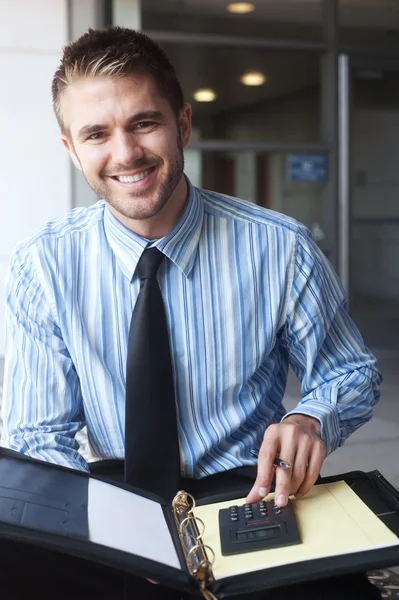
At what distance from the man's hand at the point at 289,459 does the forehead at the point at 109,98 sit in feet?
2.43

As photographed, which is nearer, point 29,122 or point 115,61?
point 115,61

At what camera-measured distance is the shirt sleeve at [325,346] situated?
1.66 meters

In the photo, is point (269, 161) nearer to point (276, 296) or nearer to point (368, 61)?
point (368, 61)

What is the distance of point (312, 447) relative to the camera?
1.40 meters

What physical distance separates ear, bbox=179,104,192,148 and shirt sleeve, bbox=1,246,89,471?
47cm

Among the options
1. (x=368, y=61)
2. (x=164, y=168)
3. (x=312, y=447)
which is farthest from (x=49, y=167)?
(x=312, y=447)

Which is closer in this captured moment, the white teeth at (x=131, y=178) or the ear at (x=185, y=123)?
the white teeth at (x=131, y=178)

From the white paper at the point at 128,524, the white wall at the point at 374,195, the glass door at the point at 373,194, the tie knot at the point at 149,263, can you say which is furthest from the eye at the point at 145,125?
the white wall at the point at 374,195

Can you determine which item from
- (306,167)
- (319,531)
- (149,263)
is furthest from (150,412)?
(306,167)

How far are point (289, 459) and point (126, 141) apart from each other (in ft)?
2.54

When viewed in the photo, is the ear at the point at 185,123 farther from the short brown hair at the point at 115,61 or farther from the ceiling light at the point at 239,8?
the ceiling light at the point at 239,8

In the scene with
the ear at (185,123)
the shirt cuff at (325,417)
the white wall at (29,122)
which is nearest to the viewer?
the shirt cuff at (325,417)

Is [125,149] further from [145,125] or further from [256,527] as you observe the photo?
[256,527]

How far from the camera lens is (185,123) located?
73.4 inches
